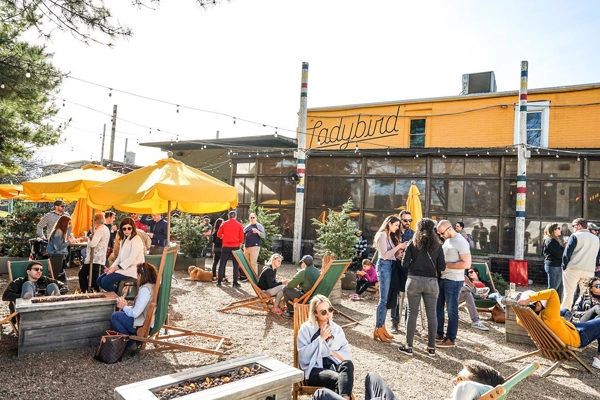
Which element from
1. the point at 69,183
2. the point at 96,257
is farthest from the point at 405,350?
the point at 69,183

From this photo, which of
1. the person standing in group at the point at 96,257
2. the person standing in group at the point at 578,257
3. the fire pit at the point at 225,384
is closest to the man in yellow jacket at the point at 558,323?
the person standing in group at the point at 578,257

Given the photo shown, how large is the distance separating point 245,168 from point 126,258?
34.6 ft

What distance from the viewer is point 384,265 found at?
18.5ft

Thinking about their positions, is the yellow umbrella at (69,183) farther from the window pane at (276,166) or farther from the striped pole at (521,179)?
the striped pole at (521,179)

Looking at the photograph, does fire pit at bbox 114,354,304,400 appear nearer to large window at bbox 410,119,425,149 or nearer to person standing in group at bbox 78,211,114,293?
person standing in group at bbox 78,211,114,293

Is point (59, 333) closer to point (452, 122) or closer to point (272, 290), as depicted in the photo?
point (272, 290)

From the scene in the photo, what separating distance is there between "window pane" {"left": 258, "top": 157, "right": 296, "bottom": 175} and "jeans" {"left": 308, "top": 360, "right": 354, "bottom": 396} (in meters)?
12.1

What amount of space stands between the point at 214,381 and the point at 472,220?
11905mm

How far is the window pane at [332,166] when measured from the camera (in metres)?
14.4

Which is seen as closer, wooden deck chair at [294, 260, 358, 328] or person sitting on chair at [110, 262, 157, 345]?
person sitting on chair at [110, 262, 157, 345]

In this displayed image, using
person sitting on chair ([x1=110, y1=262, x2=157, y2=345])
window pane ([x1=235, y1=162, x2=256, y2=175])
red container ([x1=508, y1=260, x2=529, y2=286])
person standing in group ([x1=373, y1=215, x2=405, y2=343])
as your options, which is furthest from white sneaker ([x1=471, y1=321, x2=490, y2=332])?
window pane ([x1=235, y1=162, x2=256, y2=175])

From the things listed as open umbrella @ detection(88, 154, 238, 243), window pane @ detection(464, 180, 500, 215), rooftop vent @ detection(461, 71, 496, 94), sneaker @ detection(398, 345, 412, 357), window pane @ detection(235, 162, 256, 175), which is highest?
rooftop vent @ detection(461, 71, 496, 94)

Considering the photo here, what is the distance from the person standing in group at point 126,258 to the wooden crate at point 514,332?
5.46 metres

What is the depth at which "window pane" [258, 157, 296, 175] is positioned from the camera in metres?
15.3
